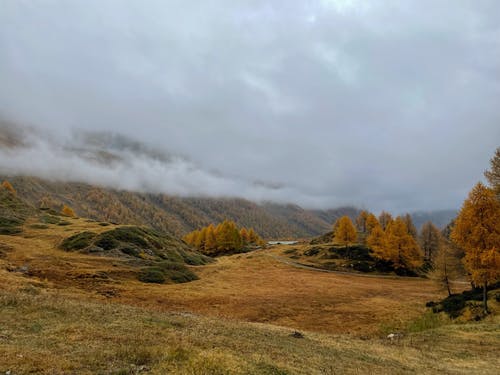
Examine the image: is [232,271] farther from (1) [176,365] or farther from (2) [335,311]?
(1) [176,365]

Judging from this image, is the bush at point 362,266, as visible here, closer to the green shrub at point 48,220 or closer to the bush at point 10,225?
the green shrub at point 48,220

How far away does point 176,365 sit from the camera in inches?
446

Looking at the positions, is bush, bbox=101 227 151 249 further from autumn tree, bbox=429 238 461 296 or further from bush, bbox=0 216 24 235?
autumn tree, bbox=429 238 461 296

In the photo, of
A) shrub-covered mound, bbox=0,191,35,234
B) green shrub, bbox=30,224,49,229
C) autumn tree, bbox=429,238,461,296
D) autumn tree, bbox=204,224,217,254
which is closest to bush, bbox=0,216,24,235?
shrub-covered mound, bbox=0,191,35,234

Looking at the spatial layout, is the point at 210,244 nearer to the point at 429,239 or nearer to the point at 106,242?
the point at 106,242

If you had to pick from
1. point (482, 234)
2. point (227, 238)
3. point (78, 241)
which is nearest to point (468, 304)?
point (482, 234)

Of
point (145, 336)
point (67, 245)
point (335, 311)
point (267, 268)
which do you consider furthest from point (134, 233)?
point (145, 336)

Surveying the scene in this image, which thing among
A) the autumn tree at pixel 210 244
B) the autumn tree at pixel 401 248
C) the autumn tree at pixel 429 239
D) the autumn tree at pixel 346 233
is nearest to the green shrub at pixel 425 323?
the autumn tree at pixel 401 248

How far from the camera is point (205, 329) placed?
20.0 metres

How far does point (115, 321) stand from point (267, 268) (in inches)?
2688

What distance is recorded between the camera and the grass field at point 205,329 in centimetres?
1208

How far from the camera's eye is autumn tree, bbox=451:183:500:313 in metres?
33.1

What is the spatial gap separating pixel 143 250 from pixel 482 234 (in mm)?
60446

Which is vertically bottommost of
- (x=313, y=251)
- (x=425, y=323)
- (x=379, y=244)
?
(x=425, y=323)
